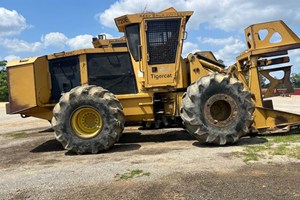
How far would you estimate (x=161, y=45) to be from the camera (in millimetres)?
9023

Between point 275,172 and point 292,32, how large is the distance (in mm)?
4720

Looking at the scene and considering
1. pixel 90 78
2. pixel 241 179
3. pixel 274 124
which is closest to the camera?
pixel 241 179

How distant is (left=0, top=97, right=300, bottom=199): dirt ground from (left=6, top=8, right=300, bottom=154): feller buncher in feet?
1.98

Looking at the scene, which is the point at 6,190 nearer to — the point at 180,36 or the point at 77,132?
the point at 77,132

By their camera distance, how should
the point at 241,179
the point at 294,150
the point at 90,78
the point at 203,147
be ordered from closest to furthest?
1. the point at 241,179
2. the point at 294,150
3. the point at 203,147
4. the point at 90,78

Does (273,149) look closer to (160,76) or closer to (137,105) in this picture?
(160,76)

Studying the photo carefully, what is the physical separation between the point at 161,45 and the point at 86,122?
2.70m

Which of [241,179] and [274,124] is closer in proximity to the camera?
[241,179]

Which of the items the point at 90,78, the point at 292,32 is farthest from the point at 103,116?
the point at 292,32

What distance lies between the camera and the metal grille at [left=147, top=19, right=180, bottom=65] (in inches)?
354

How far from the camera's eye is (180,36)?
9039 mm

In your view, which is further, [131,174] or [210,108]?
[210,108]

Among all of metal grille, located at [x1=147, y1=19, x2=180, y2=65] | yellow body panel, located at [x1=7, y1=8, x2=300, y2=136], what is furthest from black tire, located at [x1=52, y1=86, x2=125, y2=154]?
metal grille, located at [x1=147, y1=19, x2=180, y2=65]

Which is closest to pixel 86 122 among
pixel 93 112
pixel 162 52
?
pixel 93 112
